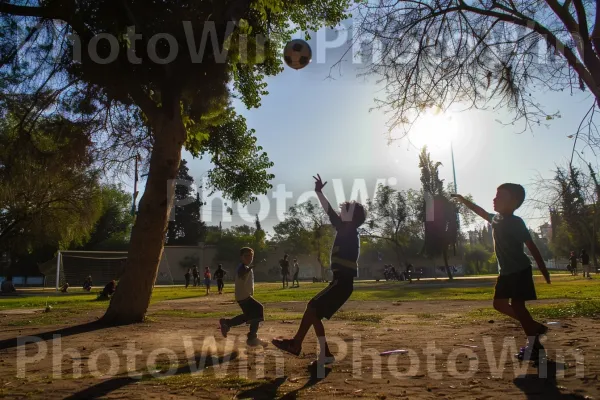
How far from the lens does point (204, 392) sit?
4.40 metres

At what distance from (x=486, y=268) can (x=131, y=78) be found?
9971cm

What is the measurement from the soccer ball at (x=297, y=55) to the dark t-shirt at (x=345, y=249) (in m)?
4.80

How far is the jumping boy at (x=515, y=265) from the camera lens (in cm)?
552

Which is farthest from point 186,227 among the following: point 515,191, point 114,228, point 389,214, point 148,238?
point 515,191

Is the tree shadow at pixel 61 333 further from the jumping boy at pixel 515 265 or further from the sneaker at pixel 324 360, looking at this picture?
the jumping boy at pixel 515 265

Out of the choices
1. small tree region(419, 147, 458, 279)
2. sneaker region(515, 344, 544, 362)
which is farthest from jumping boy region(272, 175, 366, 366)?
small tree region(419, 147, 458, 279)

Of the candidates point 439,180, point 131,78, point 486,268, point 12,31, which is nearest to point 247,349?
point 131,78

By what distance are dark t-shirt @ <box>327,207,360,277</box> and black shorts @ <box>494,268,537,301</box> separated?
174 cm

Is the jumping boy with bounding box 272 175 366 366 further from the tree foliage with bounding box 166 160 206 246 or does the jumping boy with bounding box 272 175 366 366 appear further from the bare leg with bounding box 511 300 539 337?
the tree foliage with bounding box 166 160 206 246

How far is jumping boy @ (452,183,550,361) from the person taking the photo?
5.52 meters

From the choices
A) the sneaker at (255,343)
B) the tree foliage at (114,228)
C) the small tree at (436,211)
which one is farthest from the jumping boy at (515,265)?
the tree foliage at (114,228)

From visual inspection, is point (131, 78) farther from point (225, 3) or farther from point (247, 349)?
point (247, 349)

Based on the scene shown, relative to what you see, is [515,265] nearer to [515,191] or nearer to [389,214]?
[515,191]

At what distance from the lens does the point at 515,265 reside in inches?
222
